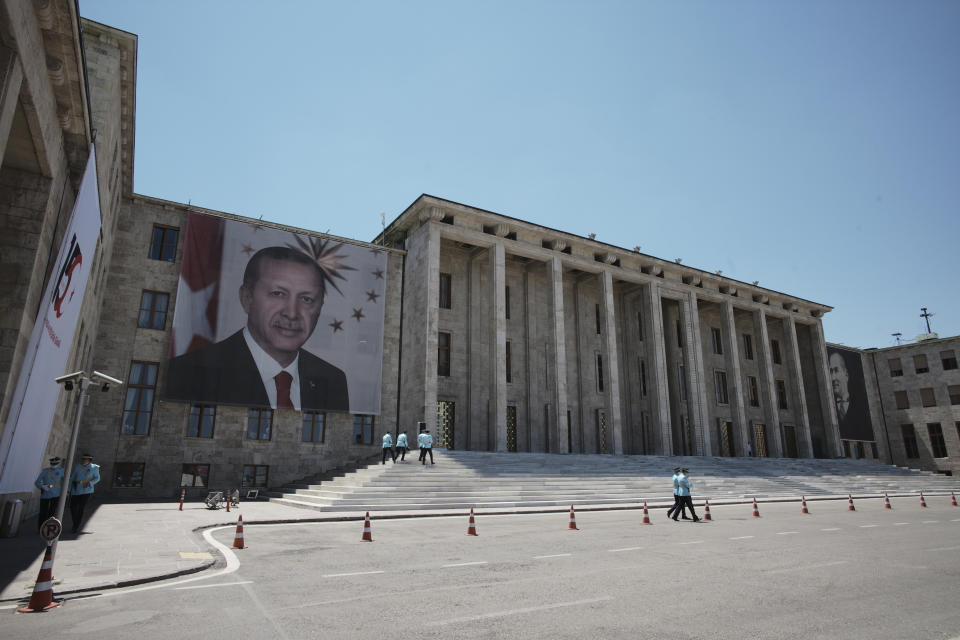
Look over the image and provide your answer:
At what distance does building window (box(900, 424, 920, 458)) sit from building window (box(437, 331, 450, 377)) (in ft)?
148

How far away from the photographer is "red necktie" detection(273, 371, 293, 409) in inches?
980

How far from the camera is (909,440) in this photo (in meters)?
50.0

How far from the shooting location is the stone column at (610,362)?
33.4m

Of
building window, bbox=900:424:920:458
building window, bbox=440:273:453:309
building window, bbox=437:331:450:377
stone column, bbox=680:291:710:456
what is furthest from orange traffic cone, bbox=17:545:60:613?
building window, bbox=900:424:920:458

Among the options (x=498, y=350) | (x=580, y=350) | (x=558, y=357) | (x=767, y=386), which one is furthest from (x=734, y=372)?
(x=498, y=350)

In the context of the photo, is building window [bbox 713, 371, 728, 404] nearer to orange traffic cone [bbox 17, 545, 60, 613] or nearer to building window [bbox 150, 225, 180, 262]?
building window [bbox 150, 225, 180, 262]

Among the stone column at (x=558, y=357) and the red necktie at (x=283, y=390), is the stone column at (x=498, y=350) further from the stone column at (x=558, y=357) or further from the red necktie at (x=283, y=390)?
the red necktie at (x=283, y=390)

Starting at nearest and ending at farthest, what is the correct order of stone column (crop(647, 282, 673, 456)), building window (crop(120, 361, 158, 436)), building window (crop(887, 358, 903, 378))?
building window (crop(120, 361, 158, 436)), stone column (crop(647, 282, 673, 456)), building window (crop(887, 358, 903, 378))

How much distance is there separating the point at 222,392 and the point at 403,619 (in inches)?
827

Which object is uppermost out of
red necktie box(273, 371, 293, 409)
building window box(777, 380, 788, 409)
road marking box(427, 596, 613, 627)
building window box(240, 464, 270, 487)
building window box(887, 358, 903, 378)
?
building window box(887, 358, 903, 378)

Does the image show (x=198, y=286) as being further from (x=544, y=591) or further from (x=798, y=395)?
(x=798, y=395)

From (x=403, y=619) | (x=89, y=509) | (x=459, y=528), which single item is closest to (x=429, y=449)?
(x=459, y=528)

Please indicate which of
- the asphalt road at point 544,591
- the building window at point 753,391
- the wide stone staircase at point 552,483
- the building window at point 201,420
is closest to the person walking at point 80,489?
the asphalt road at point 544,591

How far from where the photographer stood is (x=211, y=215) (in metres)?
25.4
